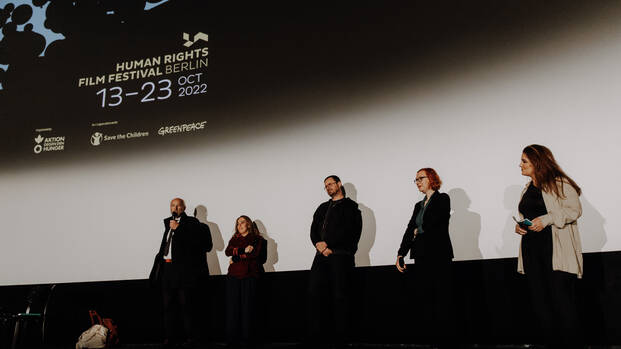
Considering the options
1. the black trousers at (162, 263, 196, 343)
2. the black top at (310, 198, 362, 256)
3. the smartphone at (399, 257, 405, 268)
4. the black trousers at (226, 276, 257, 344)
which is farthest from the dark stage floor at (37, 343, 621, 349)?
the black top at (310, 198, 362, 256)

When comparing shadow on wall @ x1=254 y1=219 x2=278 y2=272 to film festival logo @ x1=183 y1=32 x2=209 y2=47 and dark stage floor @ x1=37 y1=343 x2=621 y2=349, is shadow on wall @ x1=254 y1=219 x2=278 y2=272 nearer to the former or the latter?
dark stage floor @ x1=37 y1=343 x2=621 y2=349

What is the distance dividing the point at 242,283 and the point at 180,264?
1.80ft

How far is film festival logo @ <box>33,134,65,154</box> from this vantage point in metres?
5.66

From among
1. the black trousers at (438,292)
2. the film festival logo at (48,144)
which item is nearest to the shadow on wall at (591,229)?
the black trousers at (438,292)

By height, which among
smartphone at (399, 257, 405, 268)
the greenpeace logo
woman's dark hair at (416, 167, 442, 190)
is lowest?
smartphone at (399, 257, 405, 268)

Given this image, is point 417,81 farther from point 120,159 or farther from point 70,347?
point 70,347

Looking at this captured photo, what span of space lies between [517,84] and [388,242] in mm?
1534

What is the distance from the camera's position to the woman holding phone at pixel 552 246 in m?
3.06

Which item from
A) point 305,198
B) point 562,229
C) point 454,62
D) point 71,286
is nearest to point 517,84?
point 454,62

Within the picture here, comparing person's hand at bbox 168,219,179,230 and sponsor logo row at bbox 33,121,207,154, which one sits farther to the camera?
sponsor logo row at bbox 33,121,207,154

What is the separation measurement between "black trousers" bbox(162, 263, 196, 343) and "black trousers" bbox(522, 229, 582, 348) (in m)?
2.68

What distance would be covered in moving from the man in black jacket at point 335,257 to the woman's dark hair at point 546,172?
1.37 m

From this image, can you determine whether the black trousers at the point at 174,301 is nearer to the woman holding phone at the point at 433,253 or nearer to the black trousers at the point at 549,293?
the woman holding phone at the point at 433,253

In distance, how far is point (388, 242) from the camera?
4.42 m
